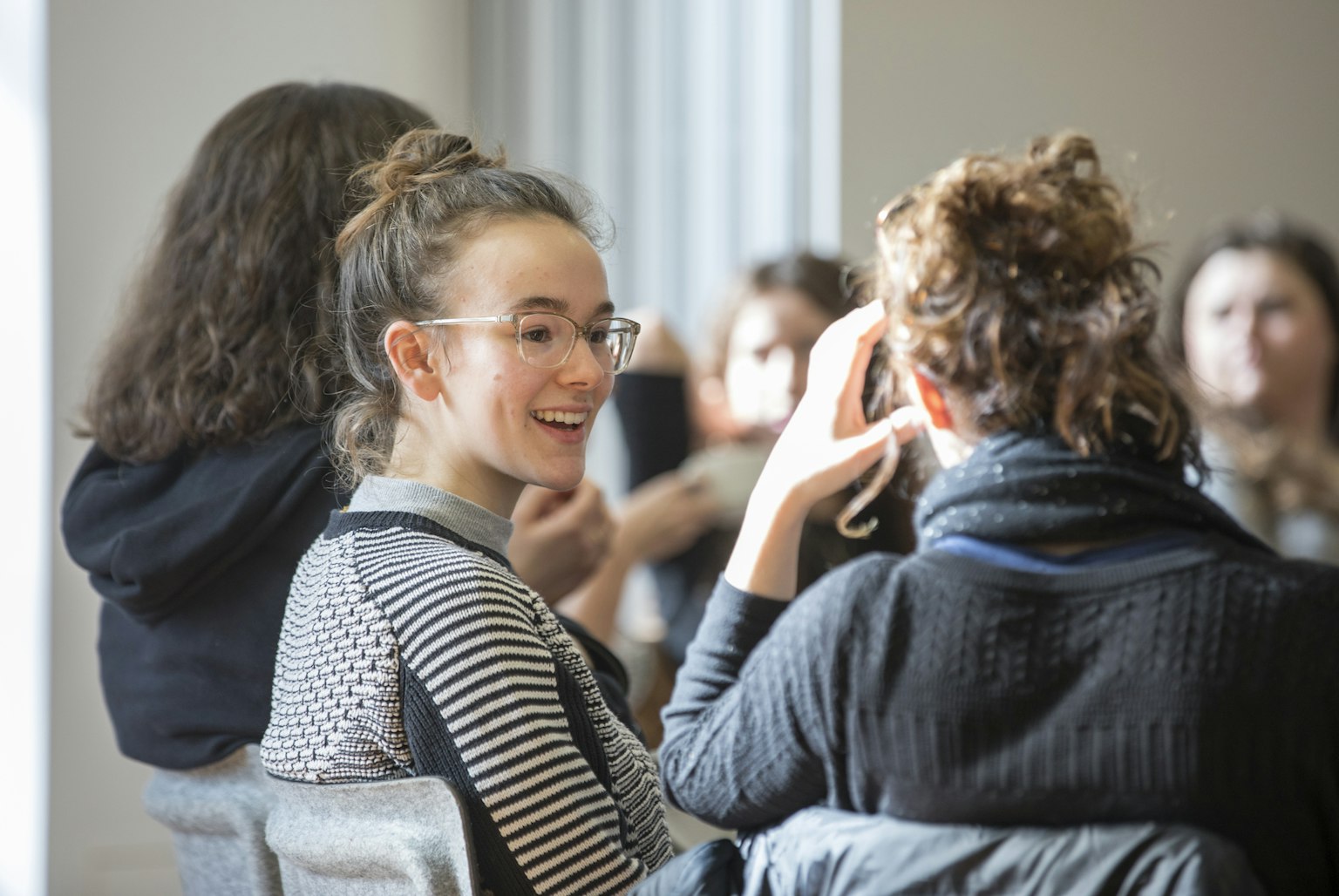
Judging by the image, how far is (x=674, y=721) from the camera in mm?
1187

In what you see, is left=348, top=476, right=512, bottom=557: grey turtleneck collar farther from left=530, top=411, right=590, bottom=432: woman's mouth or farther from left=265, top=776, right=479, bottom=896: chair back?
left=265, top=776, right=479, bottom=896: chair back

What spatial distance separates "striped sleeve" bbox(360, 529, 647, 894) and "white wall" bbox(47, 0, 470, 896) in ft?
3.92

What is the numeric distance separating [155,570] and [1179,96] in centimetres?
250

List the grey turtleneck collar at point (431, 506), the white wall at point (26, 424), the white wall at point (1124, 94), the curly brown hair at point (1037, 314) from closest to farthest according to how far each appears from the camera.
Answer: the curly brown hair at point (1037, 314) < the grey turtleneck collar at point (431, 506) < the white wall at point (26, 424) < the white wall at point (1124, 94)

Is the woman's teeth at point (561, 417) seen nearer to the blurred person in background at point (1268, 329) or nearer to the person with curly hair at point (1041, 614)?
the person with curly hair at point (1041, 614)

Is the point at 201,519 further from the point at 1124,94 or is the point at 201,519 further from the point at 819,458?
the point at 1124,94

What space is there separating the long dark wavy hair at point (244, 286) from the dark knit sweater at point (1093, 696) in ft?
1.97

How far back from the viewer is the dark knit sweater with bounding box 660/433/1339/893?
94cm

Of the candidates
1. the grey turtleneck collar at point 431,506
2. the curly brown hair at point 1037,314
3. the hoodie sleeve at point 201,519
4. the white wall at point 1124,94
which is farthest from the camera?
the white wall at point 1124,94

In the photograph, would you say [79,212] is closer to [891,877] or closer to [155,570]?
[155,570]

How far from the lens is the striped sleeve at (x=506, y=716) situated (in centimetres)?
104

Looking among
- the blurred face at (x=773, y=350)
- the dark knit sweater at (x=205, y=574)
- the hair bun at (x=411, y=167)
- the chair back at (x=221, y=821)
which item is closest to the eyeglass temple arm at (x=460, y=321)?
the hair bun at (x=411, y=167)

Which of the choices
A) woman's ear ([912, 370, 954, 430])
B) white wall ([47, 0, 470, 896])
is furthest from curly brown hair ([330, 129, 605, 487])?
white wall ([47, 0, 470, 896])

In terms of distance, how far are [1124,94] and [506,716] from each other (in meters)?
2.44
